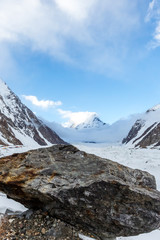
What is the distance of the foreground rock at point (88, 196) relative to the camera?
535 cm

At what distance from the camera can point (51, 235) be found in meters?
5.15

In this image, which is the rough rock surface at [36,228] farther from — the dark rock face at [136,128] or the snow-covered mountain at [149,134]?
the dark rock face at [136,128]

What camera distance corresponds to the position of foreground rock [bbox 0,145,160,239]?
211 inches

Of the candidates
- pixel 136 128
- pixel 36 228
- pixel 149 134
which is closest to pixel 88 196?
pixel 36 228

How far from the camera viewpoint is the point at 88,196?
5.32 meters

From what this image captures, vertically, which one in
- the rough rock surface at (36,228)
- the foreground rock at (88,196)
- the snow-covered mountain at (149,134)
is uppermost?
the snow-covered mountain at (149,134)

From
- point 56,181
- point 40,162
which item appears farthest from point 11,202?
point 56,181

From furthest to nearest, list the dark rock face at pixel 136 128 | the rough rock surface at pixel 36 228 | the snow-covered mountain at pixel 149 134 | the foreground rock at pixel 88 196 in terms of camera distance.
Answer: the dark rock face at pixel 136 128 < the snow-covered mountain at pixel 149 134 < the foreground rock at pixel 88 196 < the rough rock surface at pixel 36 228

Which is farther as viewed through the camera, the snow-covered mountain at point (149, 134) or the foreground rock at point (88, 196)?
the snow-covered mountain at point (149, 134)

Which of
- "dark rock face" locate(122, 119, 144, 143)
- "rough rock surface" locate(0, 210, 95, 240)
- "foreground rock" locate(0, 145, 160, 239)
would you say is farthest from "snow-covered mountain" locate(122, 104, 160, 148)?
"rough rock surface" locate(0, 210, 95, 240)

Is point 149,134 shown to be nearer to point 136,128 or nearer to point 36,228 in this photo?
point 136,128

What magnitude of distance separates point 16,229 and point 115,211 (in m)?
3.14

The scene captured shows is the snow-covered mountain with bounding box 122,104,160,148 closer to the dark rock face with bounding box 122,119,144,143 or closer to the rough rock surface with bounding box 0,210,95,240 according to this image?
the dark rock face with bounding box 122,119,144,143

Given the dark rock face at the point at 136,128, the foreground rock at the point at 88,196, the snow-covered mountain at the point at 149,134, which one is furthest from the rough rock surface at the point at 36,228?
the dark rock face at the point at 136,128
